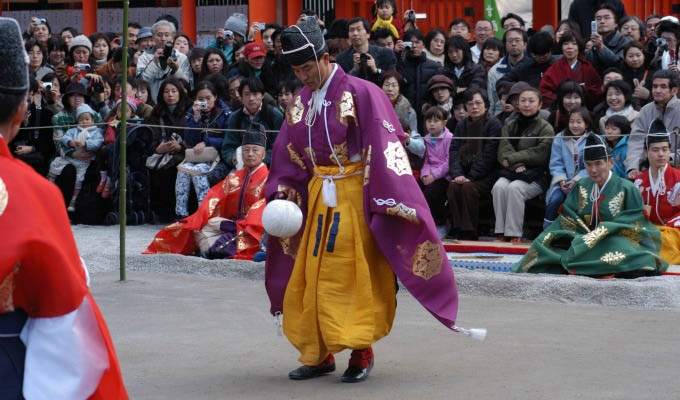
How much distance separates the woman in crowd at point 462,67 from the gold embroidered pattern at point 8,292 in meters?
7.58

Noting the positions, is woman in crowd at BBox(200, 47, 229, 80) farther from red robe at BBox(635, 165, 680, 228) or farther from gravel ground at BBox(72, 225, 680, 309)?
red robe at BBox(635, 165, 680, 228)

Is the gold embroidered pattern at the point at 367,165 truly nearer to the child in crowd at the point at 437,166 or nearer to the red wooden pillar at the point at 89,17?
the child in crowd at the point at 437,166

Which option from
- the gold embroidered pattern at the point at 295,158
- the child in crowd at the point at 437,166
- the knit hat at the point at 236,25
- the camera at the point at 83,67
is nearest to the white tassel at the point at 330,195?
the gold embroidered pattern at the point at 295,158

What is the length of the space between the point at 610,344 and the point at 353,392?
144 centimetres

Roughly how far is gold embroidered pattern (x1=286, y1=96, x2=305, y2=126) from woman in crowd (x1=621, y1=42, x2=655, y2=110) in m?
4.40

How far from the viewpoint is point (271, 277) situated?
5.05 m

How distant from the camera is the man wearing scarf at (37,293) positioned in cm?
228

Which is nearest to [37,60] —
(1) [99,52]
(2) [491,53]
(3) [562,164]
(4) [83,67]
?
(4) [83,67]

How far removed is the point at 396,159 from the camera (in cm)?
473

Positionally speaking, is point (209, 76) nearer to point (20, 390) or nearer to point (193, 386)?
point (193, 386)

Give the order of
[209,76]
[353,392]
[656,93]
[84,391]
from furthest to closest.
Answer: [209,76], [656,93], [353,392], [84,391]

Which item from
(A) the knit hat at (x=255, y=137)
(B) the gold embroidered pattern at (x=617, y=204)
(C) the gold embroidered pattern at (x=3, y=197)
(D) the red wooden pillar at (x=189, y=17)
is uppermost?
(D) the red wooden pillar at (x=189, y=17)

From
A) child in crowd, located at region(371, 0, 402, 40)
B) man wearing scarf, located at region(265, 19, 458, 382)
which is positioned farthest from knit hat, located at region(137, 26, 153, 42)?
man wearing scarf, located at region(265, 19, 458, 382)

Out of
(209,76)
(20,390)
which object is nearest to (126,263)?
(209,76)
